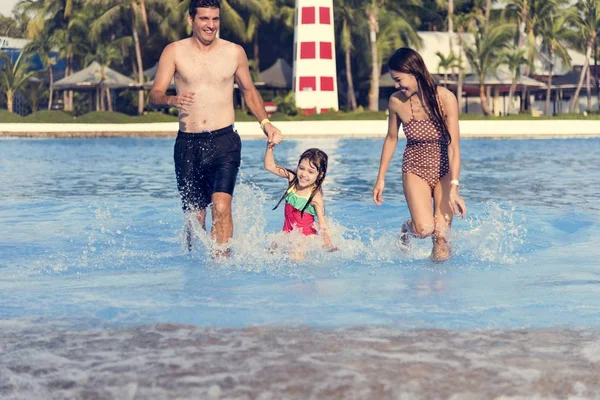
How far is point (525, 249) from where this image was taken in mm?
9203

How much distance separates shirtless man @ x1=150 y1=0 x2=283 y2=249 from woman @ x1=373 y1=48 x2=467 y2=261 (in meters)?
0.96

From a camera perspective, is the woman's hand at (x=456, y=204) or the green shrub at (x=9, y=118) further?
the green shrub at (x=9, y=118)

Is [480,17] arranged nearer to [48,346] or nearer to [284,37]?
[284,37]

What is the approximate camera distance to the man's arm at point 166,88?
6.96 m

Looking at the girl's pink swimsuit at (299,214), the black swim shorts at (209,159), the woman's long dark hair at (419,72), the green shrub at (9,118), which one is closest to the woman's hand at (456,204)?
the woman's long dark hair at (419,72)

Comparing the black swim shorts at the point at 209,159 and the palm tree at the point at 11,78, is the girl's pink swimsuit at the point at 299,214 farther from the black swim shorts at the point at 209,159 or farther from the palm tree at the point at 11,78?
the palm tree at the point at 11,78

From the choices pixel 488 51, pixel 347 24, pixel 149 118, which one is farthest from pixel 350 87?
pixel 149 118

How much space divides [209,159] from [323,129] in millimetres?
31249

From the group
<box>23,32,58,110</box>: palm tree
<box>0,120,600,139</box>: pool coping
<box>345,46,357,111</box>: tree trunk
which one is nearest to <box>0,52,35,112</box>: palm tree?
<box>23,32,58,110</box>: palm tree

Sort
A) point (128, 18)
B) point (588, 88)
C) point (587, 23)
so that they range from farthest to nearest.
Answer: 1. point (588, 88)
2. point (587, 23)
3. point (128, 18)

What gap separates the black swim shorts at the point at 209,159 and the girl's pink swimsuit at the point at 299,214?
0.47 m

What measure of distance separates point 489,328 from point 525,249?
4015 mm

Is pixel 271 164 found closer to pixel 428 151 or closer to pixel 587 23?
pixel 428 151

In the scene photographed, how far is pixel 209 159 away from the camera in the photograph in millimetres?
7543
